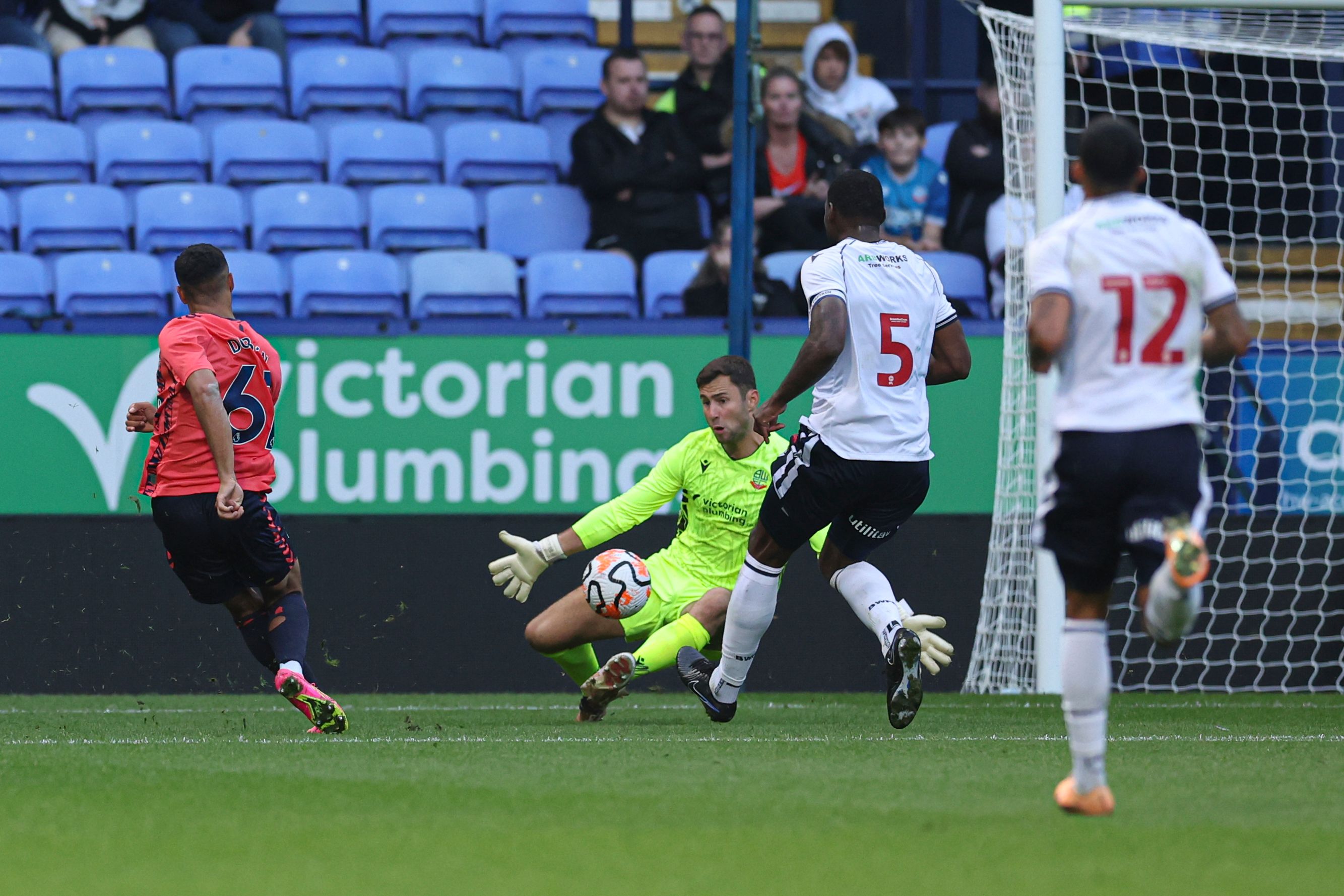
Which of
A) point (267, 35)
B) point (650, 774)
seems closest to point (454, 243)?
point (267, 35)

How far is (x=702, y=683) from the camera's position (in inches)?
255

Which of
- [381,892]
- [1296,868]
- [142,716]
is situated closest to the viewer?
[381,892]

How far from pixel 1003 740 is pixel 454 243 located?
5.83 metres

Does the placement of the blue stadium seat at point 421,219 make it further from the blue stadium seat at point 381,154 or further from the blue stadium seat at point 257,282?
the blue stadium seat at point 257,282

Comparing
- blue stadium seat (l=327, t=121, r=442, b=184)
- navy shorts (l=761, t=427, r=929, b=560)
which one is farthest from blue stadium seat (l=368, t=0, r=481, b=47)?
navy shorts (l=761, t=427, r=929, b=560)

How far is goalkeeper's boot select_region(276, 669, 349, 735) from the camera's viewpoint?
19.7ft

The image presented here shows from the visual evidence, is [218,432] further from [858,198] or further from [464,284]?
[464,284]

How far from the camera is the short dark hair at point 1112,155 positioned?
406 cm

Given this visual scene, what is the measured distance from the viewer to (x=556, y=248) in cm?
1093

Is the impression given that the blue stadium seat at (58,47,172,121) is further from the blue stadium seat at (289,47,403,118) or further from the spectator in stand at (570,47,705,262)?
the spectator in stand at (570,47,705,262)

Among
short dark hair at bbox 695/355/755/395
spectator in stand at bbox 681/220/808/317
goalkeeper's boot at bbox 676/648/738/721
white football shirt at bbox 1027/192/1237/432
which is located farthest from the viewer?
spectator in stand at bbox 681/220/808/317

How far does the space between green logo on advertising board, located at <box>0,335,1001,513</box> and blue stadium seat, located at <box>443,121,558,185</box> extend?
8.03 feet

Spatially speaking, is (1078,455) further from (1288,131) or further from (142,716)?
(1288,131)

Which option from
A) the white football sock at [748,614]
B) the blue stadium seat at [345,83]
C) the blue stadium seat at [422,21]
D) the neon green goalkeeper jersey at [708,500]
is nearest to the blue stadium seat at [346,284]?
the blue stadium seat at [345,83]
